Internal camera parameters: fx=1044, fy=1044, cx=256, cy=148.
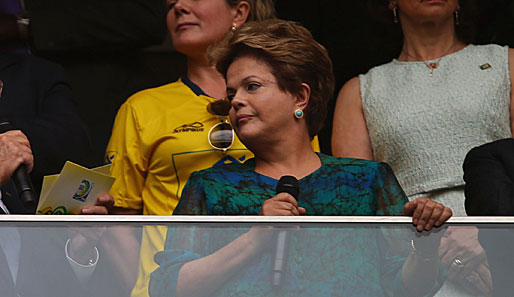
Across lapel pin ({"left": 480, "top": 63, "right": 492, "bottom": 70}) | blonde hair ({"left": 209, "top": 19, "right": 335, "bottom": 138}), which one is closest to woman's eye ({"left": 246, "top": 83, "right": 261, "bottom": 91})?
blonde hair ({"left": 209, "top": 19, "right": 335, "bottom": 138})

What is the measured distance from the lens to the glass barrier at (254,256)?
241 centimetres

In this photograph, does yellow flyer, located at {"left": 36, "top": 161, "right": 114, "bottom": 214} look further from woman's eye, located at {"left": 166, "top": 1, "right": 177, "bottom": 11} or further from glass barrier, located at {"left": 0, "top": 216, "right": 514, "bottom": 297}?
woman's eye, located at {"left": 166, "top": 1, "right": 177, "bottom": 11}

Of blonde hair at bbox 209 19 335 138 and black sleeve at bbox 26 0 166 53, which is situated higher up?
blonde hair at bbox 209 19 335 138

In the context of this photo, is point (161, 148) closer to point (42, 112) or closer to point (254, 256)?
point (42, 112)

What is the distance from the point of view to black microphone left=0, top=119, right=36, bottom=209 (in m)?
2.54

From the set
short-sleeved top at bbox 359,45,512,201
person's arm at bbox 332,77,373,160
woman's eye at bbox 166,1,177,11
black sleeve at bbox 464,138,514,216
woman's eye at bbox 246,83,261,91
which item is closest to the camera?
black sleeve at bbox 464,138,514,216

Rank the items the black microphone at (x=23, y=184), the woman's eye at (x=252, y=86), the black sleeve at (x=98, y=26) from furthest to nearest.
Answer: the black sleeve at (x=98, y=26) → the woman's eye at (x=252, y=86) → the black microphone at (x=23, y=184)

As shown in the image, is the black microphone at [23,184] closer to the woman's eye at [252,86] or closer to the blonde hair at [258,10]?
the woman's eye at [252,86]

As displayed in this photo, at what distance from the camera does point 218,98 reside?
3.60m

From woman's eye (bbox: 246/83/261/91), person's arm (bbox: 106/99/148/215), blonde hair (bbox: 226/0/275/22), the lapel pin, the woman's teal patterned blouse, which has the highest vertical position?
blonde hair (bbox: 226/0/275/22)

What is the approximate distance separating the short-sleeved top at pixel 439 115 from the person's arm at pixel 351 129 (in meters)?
0.03

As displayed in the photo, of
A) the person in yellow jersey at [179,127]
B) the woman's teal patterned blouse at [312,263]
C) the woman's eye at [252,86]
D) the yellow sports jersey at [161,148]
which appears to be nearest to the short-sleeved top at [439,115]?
the yellow sports jersey at [161,148]

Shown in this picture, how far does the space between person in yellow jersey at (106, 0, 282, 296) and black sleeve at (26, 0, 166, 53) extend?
70cm

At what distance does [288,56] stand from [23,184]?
88 centimetres
